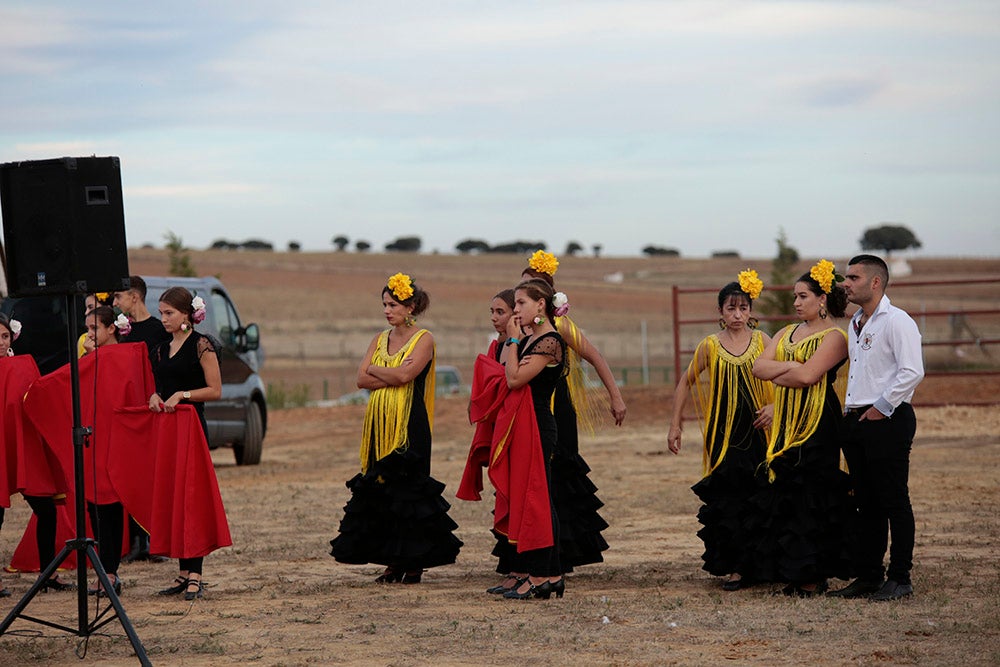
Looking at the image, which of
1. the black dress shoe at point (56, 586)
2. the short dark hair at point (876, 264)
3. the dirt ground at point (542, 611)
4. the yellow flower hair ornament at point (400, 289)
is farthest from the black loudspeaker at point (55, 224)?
the short dark hair at point (876, 264)

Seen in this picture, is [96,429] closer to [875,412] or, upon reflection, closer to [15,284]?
[15,284]

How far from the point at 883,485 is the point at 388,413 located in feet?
9.90

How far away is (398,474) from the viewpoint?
8.52m

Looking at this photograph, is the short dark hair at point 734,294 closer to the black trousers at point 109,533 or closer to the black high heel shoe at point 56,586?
the black trousers at point 109,533

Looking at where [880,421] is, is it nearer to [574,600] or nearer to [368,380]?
[574,600]

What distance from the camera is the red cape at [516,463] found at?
7.89 m

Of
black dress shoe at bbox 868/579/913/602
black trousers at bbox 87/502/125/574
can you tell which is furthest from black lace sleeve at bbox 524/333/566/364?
black trousers at bbox 87/502/125/574

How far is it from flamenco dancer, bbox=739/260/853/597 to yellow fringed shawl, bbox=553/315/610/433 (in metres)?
1.16

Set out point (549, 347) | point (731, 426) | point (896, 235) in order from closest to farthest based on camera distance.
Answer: point (549, 347) → point (731, 426) → point (896, 235)

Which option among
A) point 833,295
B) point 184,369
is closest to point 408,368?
point 184,369

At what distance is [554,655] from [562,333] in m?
2.51

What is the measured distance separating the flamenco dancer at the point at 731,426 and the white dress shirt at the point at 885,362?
0.64 meters

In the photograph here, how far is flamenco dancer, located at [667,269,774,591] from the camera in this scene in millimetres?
8156

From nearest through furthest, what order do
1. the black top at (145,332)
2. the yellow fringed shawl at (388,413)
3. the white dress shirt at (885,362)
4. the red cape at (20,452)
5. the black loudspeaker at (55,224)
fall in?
the black loudspeaker at (55,224)
the white dress shirt at (885,362)
the red cape at (20,452)
the yellow fringed shawl at (388,413)
the black top at (145,332)
